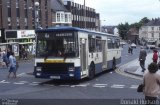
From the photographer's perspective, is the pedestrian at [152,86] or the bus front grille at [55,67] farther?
the bus front grille at [55,67]

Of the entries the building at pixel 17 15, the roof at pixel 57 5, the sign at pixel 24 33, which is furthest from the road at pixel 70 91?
the roof at pixel 57 5

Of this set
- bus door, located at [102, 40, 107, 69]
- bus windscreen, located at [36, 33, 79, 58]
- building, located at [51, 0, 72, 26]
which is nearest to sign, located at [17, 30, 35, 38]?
building, located at [51, 0, 72, 26]

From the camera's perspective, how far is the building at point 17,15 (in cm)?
6288

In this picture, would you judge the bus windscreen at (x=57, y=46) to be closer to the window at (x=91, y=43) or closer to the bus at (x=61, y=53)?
the bus at (x=61, y=53)

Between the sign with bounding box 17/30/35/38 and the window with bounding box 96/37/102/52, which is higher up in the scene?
the sign with bounding box 17/30/35/38

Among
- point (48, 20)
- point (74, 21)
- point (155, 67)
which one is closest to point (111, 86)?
point (155, 67)

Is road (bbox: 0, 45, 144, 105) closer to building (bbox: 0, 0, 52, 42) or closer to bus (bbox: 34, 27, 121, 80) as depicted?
bus (bbox: 34, 27, 121, 80)

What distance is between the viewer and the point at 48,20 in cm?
7875

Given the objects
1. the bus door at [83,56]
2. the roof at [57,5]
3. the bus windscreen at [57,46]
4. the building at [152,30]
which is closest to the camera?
the bus windscreen at [57,46]

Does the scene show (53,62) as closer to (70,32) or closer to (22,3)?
(70,32)

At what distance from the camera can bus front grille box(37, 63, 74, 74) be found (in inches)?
840

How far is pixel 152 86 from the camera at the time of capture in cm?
987

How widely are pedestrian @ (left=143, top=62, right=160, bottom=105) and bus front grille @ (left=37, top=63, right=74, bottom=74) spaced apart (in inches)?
449

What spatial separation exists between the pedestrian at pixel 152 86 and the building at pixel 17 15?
175 feet
